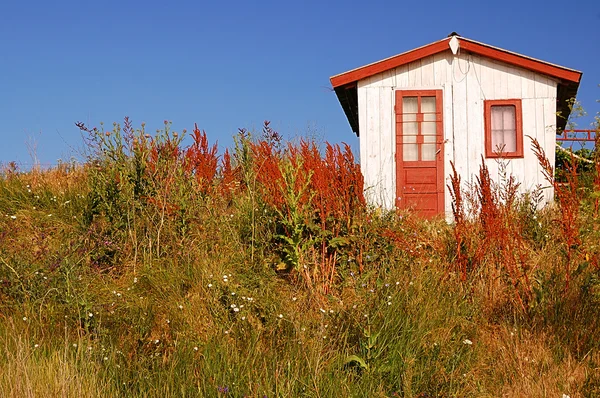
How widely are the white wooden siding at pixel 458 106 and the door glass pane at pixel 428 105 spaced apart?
0.20m

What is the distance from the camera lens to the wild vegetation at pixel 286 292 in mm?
4273

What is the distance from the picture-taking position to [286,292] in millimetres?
5859

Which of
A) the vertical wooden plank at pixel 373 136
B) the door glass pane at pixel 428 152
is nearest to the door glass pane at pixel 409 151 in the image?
the door glass pane at pixel 428 152

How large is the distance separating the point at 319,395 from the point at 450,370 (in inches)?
42.9

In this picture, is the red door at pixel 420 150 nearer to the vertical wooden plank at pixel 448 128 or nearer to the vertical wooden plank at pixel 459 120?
the vertical wooden plank at pixel 448 128

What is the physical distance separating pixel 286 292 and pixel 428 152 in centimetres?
570

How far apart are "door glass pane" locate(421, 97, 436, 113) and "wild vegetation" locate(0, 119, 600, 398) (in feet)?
10.9

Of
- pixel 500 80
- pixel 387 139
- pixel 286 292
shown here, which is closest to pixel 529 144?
pixel 500 80

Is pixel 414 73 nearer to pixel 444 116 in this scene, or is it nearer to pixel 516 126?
pixel 444 116

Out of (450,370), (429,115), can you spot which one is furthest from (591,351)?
(429,115)

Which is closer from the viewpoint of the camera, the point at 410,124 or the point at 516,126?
the point at 516,126

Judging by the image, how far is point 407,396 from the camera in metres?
4.08

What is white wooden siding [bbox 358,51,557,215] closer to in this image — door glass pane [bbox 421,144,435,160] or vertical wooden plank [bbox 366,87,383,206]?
vertical wooden plank [bbox 366,87,383,206]

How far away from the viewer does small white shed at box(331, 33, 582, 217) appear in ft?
34.9
